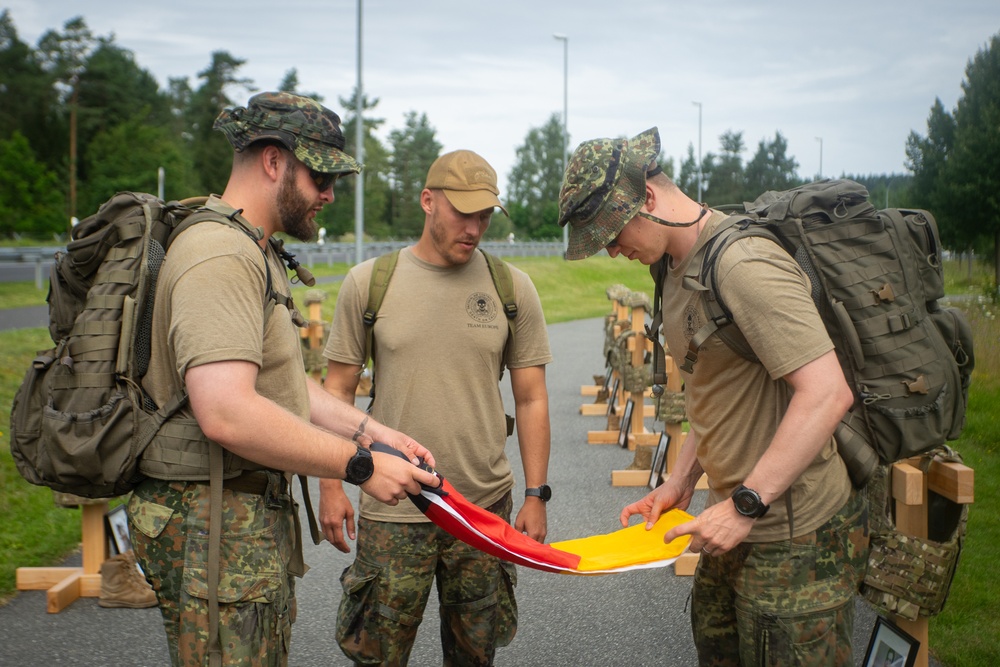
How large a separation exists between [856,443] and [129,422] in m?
2.32

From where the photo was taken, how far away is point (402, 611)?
4016mm

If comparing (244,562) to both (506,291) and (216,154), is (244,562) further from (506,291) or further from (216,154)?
(216,154)

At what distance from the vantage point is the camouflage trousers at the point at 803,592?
3.06 metres

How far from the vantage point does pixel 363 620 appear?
13.2ft

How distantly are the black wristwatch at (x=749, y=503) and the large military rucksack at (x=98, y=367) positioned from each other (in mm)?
1751

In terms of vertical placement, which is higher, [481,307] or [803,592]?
[481,307]

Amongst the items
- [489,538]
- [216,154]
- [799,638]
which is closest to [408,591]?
[489,538]

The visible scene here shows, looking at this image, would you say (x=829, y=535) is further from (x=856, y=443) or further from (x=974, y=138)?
(x=974, y=138)

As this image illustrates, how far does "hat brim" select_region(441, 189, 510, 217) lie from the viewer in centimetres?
408

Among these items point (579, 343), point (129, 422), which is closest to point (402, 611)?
point (129, 422)

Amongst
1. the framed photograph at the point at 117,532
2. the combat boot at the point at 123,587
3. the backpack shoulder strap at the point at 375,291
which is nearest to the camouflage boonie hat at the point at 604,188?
the backpack shoulder strap at the point at 375,291

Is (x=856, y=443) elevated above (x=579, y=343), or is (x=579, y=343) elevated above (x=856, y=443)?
(x=856, y=443)

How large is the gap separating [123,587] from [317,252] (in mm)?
33554

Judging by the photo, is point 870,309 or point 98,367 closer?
point 98,367
